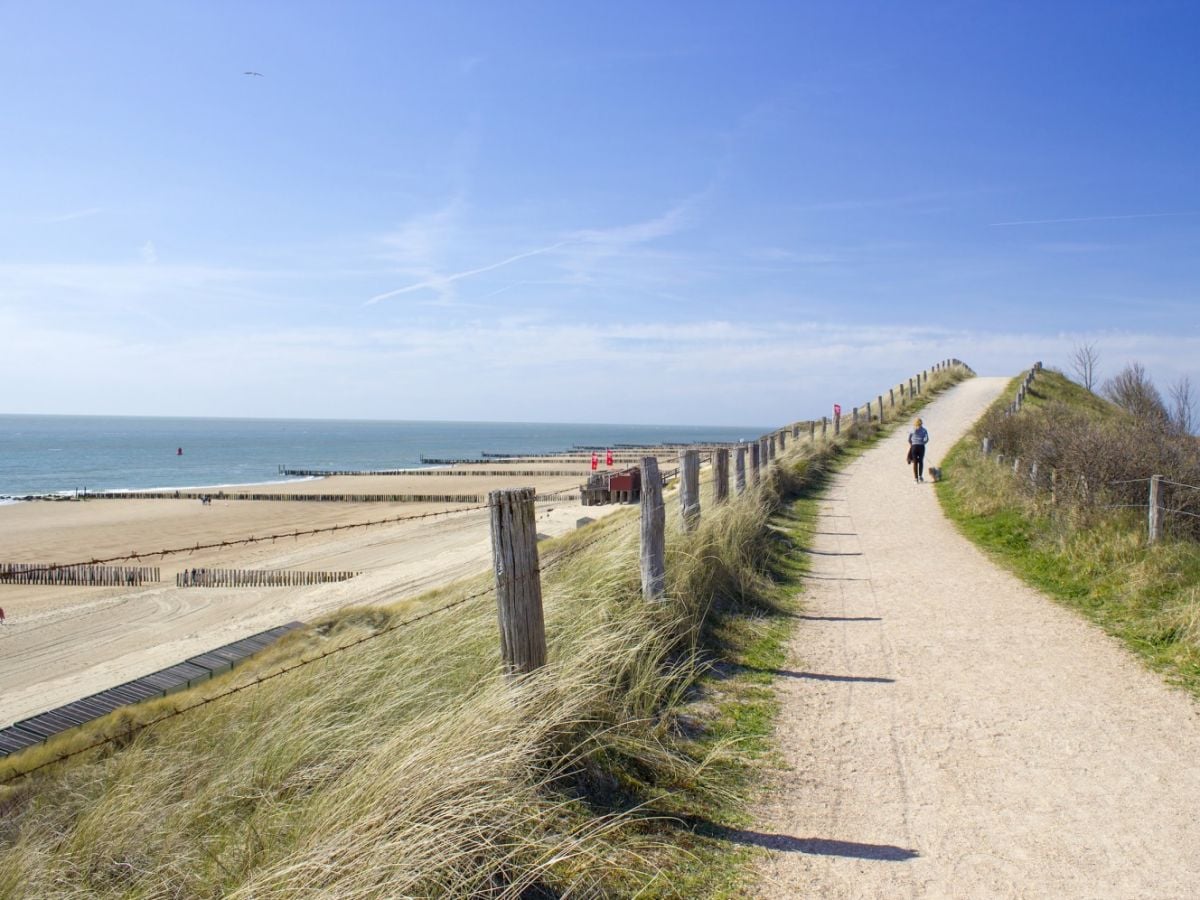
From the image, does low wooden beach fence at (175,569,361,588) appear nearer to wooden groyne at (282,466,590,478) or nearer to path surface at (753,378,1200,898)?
path surface at (753,378,1200,898)

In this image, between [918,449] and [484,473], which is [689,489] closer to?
[918,449]

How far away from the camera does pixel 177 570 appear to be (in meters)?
20.1

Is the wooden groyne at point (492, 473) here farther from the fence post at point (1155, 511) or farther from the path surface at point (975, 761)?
the path surface at point (975, 761)

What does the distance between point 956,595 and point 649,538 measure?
4277 millimetres

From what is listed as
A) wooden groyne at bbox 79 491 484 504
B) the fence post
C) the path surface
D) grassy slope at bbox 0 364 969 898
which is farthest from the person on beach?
wooden groyne at bbox 79 491 484 504

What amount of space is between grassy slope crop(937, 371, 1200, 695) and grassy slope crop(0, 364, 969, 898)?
319 centimetres

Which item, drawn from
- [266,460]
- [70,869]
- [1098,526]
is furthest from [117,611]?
[266,460]

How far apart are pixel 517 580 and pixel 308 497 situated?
129ft

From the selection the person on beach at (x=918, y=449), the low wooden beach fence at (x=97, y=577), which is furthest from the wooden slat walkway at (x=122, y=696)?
the person on beach at (x=918, y=449)

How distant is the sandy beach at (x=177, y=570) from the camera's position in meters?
11.8

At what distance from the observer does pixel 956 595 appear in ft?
29.7

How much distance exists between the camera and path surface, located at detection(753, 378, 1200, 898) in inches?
142

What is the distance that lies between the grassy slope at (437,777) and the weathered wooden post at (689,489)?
2.15m

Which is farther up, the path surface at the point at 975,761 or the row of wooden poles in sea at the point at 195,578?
the path surface at the point at 975,761
